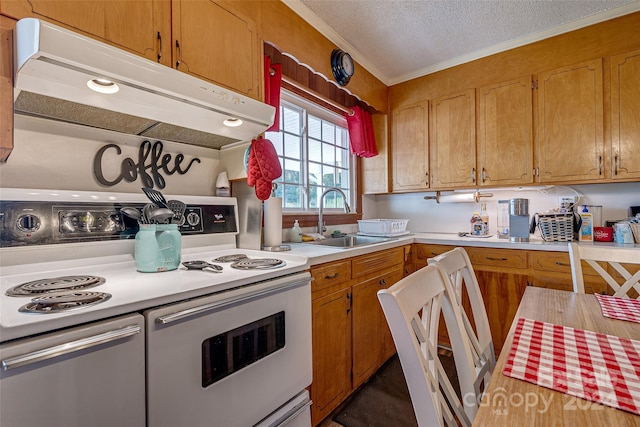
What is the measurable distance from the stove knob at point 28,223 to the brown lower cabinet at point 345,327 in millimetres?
1080

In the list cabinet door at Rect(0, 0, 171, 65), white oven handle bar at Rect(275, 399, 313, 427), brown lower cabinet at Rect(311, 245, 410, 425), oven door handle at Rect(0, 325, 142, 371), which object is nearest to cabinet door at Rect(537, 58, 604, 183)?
brown lower cabinet at Rect(311, 245, 410, 425)

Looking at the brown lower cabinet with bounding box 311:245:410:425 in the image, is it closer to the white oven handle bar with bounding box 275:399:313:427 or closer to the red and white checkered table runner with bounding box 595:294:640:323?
the white oven handle bar with bounding box 275:399:313:427

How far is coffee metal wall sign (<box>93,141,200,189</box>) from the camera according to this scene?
4.35ft

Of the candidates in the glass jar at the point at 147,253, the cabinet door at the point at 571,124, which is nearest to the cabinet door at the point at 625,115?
the cabinet door at the point at 571,124

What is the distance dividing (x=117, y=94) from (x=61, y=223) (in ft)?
1.69

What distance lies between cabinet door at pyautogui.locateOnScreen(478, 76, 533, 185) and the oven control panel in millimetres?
2309

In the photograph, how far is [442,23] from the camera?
212 cm

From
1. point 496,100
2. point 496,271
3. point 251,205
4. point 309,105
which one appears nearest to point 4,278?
point 251,205

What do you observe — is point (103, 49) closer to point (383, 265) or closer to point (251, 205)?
point (251, 205)

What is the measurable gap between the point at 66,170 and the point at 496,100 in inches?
111

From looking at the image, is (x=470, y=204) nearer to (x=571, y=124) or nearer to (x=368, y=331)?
(x=571, y=124)

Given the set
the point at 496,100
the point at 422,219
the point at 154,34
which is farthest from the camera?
the point at 422,219

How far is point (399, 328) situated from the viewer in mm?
622

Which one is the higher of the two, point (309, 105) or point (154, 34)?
point (309, 105)
